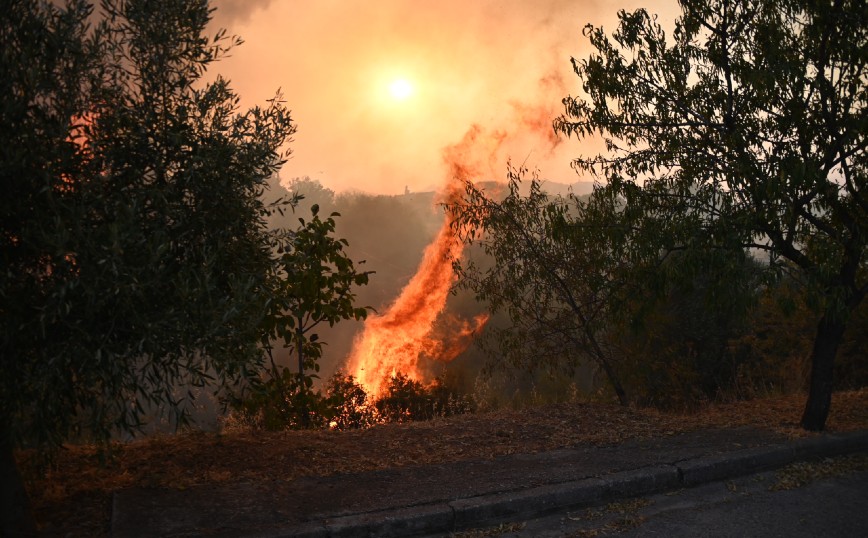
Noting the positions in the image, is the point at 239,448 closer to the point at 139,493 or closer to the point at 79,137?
the point at 139,493

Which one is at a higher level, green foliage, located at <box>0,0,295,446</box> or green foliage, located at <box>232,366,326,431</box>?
green foliage, located at <box>0,0,295,446</box>

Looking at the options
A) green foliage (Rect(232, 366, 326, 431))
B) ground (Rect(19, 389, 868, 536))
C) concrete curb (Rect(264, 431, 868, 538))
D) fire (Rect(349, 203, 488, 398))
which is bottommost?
concrete curb (Rect(264, 431, 868, 538))

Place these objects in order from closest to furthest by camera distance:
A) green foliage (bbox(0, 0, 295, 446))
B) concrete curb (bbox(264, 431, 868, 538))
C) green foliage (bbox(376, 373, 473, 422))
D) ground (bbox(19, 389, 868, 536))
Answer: green foliage (bbox(0, 0, 295, 446)), concrete curb (bbox(264, 431, 868, 538)), ground (bbox(19, 389, 868, 536)), green foliage (bbox(376, 373, 473, 422))

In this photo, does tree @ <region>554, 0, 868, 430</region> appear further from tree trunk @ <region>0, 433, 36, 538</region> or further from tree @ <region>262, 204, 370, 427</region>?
tree trunk @ <region>0, 433, 36, 538</region>

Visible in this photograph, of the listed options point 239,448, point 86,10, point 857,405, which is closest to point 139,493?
point 239,448

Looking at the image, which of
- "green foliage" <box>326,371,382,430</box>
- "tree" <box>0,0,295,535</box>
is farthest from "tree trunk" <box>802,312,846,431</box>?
"tree" <box>0,0,295,535</box>

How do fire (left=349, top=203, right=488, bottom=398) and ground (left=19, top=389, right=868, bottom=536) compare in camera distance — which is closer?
ground (left=19, top=389, right=868, bottom=536)

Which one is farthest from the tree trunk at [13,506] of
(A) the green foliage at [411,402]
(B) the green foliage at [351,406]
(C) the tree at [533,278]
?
(C) the tree at [533,278]

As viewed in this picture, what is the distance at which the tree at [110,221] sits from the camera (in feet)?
13.8

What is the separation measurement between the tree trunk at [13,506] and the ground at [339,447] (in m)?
0.17

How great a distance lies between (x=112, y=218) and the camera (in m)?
4.51

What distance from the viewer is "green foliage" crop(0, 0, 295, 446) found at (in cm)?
420

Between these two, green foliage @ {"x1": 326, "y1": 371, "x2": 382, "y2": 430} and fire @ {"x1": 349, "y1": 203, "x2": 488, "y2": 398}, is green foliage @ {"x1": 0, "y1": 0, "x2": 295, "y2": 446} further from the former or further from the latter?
fire @ {"x1": 349, "y1": 203, "x2": 488, "y2": 398}

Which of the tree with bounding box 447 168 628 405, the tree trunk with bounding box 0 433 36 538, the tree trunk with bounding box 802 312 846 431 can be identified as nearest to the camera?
the tree trunk with bounding box 0 433 36 538
